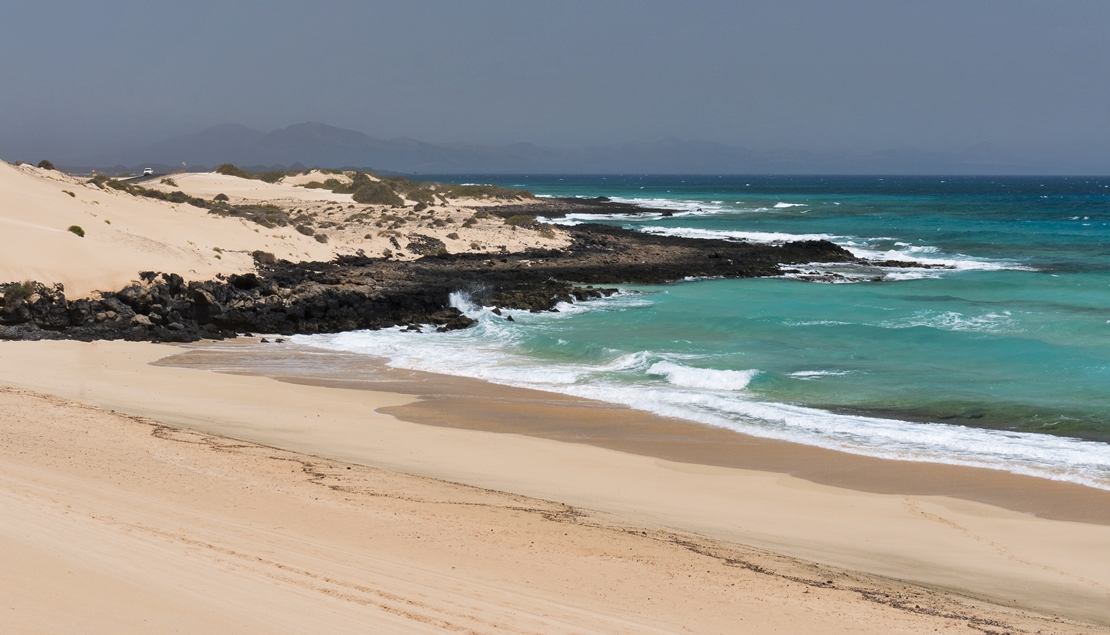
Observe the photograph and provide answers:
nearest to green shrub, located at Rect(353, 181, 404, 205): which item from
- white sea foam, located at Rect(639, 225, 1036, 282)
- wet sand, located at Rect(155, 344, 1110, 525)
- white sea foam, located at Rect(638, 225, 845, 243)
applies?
white sea foam, located at Rect(638, 225, 845, 243)

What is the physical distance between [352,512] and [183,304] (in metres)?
13.2

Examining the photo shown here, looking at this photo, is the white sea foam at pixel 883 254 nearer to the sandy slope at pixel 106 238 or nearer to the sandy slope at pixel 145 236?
the sandy slope at pixel 145 236

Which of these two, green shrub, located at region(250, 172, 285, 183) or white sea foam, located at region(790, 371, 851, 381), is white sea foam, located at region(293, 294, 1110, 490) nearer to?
white sea foam, located at region(790, 371, 851, 381)

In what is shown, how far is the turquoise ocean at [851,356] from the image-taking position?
11742mm

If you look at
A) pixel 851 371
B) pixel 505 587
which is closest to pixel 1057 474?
pixel 851 371

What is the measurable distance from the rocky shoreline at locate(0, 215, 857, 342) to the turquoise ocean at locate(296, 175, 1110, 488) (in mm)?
989

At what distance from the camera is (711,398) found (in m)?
13.4

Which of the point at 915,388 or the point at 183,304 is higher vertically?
the point at 183,304

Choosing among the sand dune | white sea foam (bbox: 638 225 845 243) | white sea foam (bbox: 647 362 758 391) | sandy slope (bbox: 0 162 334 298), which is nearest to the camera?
white sea foam (bbox: 647 362 758 391)

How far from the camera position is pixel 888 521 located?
26.8 feet

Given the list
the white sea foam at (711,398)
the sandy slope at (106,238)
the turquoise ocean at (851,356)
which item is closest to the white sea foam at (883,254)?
the turquoise ocean at (851,356)

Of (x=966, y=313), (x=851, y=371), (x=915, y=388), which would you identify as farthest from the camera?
(x=966, y=313)

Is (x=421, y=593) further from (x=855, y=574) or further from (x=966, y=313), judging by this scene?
(x=966, y=313)

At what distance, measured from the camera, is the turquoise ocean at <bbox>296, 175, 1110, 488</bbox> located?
1174cm
